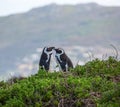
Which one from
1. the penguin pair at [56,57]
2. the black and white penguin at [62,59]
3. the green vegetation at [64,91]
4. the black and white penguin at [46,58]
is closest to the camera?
the green vegetation at [64,91]

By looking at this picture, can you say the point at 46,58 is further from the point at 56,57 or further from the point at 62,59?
the point at 62,59

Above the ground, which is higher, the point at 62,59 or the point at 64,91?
the point at 62,59

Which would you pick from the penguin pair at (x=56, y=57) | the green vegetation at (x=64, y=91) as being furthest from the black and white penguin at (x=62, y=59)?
the green vegetation at (x=64, y=91)

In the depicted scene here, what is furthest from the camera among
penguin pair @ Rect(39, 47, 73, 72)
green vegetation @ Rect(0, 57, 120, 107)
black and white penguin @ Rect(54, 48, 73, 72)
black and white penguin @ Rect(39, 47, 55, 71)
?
black and white penguin @ Rect(39, 47, 55, 71)

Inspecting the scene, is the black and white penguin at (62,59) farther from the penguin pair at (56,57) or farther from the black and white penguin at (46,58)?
the black and white penguin at (46,58)

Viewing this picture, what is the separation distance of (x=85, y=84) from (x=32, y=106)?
90cm

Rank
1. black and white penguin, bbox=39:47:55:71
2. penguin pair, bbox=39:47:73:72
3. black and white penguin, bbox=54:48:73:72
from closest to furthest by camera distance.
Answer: black and white penguin, bbox=54:48:73:72 → penguin pair, bbox=39:47:73:72 → black and white penguin, bbox=39:47:55:71

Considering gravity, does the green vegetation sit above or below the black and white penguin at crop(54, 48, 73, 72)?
below

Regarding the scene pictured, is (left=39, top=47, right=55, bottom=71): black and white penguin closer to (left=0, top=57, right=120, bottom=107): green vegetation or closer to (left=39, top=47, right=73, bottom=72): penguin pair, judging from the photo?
(left=39, top=47, right=73, bottom=72): penguin pair

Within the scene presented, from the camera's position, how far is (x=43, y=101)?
9.07 metres

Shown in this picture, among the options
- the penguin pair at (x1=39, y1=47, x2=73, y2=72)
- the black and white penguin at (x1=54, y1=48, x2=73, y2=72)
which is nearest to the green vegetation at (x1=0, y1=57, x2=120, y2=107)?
the black and white penguin at (x1=54, y1=48, x2=73, y2=72)

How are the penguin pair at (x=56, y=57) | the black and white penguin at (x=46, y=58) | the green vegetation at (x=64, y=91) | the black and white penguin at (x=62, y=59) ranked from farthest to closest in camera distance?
1. the black and white penguin at (x=46, y=58)
2. the penguin pair at (x=56, y=57)
3. the black and white penguin at (x=62, y=59)
4. the green vegetation at (x=64, y=91)

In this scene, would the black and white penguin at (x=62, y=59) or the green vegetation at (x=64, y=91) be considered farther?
the black and white penguin at (x=62, y=59)

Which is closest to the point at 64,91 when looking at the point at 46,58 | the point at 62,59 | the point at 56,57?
the point at 62,59
